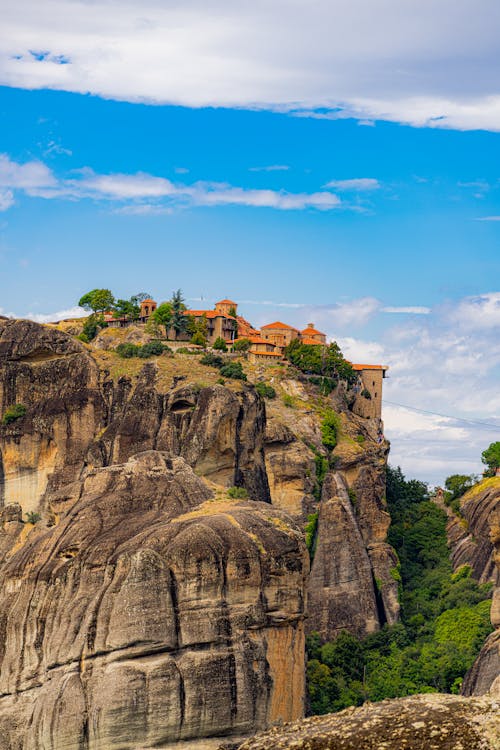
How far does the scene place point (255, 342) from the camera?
5591 inches

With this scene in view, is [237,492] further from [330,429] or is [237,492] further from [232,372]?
[330,429]

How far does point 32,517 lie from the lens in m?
106

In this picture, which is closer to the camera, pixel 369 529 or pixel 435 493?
pixel 369 529

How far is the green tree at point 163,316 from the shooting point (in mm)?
136375

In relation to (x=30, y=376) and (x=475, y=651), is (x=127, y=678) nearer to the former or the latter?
(x=475, y=651)

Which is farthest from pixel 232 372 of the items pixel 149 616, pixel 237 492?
pixel 149 616

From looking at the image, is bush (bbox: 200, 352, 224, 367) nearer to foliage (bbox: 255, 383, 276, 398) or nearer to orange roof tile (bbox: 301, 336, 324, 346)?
foliage (bbox: 255, 383, 276, 398)

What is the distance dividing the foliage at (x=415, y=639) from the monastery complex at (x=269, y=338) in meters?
11.5

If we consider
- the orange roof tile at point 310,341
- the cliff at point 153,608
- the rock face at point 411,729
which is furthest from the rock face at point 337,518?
the rock face at point 411,729

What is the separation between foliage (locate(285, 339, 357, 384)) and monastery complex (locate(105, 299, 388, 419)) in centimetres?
124

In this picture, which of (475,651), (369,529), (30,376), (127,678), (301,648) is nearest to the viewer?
(127,678)

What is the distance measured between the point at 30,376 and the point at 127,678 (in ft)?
167

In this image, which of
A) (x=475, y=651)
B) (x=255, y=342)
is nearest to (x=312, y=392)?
(x=255, y=342)

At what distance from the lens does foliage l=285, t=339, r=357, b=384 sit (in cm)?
13900
